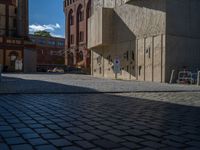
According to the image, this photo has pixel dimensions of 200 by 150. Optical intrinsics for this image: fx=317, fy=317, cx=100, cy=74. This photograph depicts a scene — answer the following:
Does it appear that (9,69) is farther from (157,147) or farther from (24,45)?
(157,147)

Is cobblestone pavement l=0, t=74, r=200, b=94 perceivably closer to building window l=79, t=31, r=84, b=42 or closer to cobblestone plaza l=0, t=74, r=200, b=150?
cobblestone plaza l=0, t=74, r=200, b=150

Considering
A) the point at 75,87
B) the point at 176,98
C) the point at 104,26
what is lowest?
the point at 176,98

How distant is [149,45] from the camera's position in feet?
77.6

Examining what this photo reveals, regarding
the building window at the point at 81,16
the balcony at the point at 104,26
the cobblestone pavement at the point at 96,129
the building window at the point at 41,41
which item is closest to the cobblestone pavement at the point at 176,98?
the cobblestone pavement at the point at 96,129

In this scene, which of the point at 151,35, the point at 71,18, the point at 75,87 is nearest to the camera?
the point at 75,87

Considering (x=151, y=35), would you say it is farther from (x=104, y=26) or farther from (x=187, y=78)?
(x=104, y=26)

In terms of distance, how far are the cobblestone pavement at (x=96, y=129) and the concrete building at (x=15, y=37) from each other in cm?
4436

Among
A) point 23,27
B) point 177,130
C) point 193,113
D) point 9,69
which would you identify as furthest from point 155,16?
point 23,27

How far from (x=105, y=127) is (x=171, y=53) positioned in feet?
58.9

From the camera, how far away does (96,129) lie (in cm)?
496

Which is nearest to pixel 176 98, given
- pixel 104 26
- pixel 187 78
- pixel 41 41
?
pixel 187 78

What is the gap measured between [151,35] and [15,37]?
115ft

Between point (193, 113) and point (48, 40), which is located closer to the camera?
point (193, 113)

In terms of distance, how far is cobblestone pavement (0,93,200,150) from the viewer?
4016 mm
